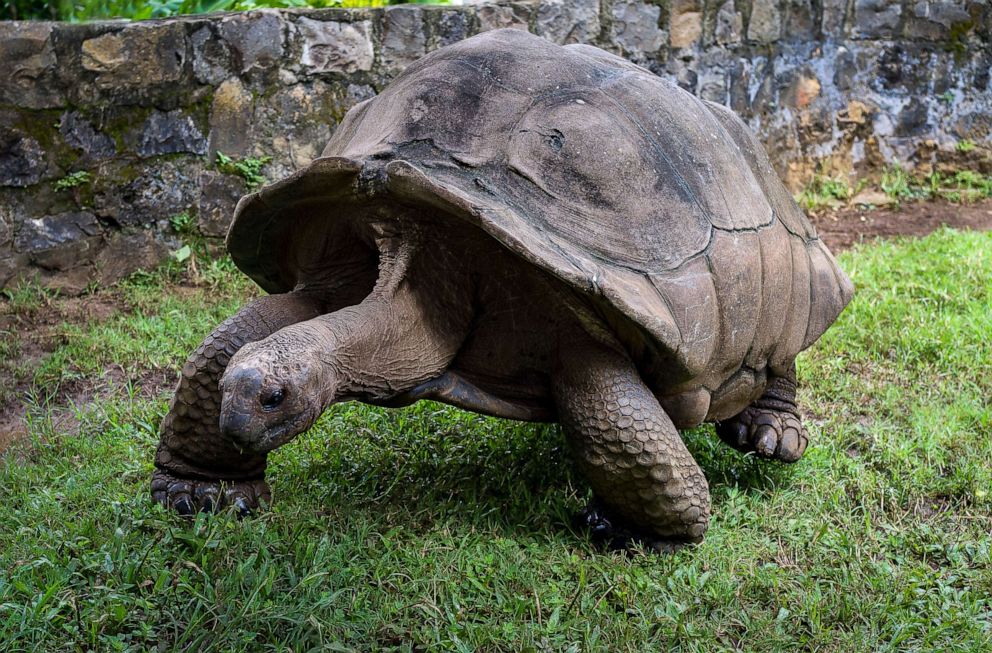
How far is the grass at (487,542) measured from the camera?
2547 mm

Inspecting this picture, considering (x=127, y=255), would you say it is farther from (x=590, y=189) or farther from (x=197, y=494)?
(x=590, y=189)

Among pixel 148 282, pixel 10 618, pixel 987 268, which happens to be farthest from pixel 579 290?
pixel 987 268

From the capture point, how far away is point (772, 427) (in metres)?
3.60

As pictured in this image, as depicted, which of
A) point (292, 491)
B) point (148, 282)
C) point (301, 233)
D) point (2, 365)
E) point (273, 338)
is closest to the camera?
point (273, 338)

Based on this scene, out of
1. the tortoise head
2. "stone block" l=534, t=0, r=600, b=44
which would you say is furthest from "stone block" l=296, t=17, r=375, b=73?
the tortoise head

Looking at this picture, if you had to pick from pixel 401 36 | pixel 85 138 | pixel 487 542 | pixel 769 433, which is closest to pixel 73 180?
pixel 85 138

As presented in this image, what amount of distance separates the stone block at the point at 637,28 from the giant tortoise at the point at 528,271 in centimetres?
338

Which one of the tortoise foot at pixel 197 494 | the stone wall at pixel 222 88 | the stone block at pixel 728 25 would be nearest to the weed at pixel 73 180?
the stone wall at pixel 222 88

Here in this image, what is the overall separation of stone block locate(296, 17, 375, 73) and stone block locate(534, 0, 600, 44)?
114cm

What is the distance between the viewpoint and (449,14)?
5.92 metres

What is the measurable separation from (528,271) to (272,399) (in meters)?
0.85

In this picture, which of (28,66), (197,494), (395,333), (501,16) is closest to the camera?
(395,333)

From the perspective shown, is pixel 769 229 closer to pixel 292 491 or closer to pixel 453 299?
pixel 453 299

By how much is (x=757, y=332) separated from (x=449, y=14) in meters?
3.52
